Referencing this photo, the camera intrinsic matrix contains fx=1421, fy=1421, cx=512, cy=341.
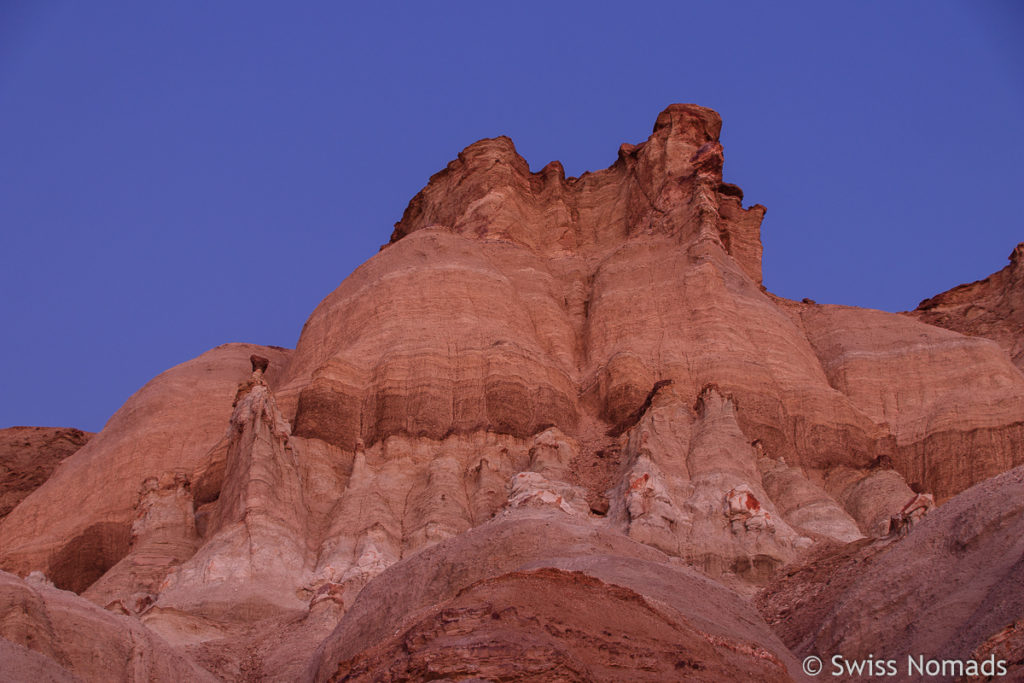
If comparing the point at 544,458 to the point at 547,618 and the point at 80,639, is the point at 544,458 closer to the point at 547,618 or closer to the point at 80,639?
the point at 80,639

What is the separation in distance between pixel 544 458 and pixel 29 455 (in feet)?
95.2

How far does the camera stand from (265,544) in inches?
Result: 1361

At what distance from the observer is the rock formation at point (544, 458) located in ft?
73.2

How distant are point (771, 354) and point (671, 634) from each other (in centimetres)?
2813

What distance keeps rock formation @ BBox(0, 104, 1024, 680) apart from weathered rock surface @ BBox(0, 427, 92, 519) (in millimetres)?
7867

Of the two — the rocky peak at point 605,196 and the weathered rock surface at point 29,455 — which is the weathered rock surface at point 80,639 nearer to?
the weathered rock surface at point 29,455

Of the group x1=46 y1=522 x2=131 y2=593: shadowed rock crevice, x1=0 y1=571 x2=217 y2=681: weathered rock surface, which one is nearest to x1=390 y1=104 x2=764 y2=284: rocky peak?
x1=46 y1=522 x2=131 y2=593: shadowed rock crevice

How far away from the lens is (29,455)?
195 feet

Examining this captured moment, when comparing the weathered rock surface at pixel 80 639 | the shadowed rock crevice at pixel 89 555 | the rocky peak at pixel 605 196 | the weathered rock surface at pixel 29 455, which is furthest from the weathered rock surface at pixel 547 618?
the weathered rock surface at pixel 29 455

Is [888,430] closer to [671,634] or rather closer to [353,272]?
[353,272]

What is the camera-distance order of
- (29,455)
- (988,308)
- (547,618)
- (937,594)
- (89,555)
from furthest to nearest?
(988,308) < (29,455) < (89,555) < (937,594) < (547,618)

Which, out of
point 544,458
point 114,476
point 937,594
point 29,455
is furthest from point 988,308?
point 937,594

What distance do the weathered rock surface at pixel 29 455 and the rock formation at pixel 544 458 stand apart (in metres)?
7.87

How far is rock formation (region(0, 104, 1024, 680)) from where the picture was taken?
22312mm
